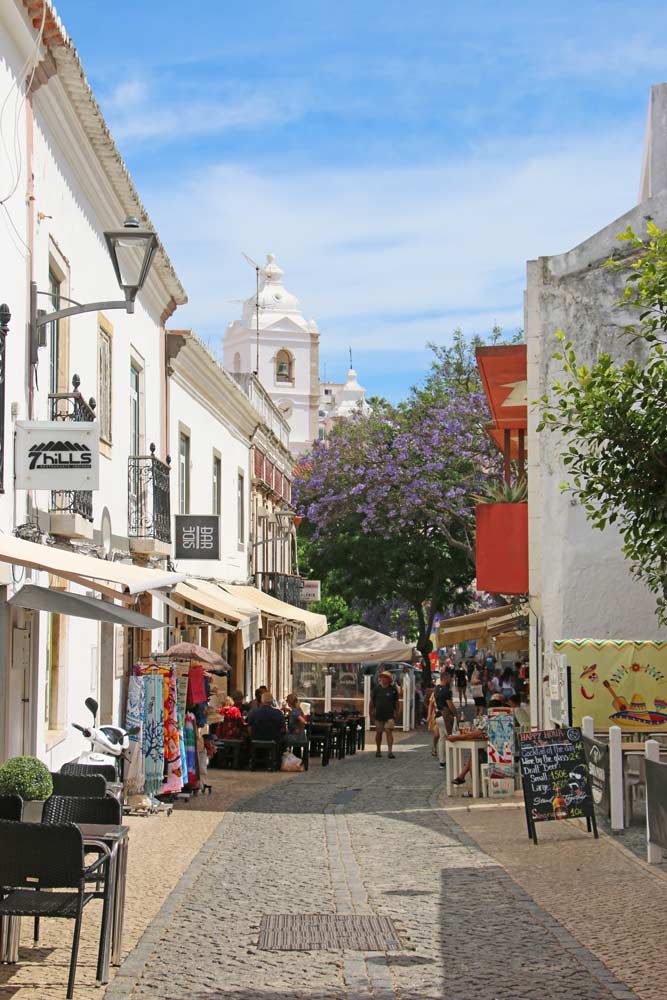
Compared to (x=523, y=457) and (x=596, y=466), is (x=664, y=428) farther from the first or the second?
(x=523, y=457)

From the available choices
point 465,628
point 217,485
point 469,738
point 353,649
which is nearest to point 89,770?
point 469,738

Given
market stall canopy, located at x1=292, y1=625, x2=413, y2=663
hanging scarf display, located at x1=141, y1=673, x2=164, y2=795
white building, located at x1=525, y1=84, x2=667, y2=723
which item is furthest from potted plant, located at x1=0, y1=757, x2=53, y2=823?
market stall canopy, located at x1=292, y1=625, x2=413, y2=663

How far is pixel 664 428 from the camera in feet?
30.7

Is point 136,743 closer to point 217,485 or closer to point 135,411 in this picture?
point 135,411

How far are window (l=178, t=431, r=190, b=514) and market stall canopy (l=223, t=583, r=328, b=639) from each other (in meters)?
2.09

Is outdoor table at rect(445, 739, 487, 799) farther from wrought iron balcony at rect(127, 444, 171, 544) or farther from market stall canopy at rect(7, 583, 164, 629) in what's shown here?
market stall canopy at rect(7, 583, 164, 629)

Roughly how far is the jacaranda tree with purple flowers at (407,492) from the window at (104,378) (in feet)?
49.2

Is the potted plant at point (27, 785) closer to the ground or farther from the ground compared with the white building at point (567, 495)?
closer to the ground

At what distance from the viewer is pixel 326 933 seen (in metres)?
8.25

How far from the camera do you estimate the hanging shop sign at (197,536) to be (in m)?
21.2

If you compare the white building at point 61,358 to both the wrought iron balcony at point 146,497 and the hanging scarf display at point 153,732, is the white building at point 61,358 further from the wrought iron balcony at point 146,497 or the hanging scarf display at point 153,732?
the hanging scarf display at point 153,732

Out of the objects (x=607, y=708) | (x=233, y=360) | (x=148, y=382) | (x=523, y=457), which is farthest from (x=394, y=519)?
(x=233, y=360)

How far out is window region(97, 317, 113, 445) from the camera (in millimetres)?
15625

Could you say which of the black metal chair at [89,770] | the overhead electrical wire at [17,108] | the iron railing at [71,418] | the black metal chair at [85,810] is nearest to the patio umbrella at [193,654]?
the iron railing at [71,418]
